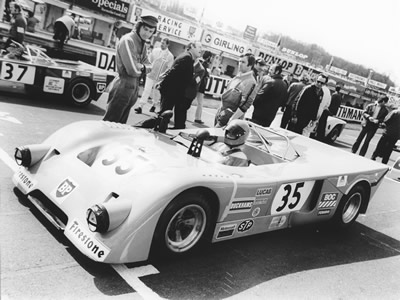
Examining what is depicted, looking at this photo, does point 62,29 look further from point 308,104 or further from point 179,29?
point 179,29

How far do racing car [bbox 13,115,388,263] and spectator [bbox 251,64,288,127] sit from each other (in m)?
1.83

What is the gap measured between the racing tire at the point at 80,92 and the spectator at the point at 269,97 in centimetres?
352

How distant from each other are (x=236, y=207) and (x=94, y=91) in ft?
18.6

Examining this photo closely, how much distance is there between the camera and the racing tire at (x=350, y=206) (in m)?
4.82

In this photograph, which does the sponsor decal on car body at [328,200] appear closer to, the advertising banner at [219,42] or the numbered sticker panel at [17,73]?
the numbered sticker panel at [17,73]

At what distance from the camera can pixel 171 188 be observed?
2.99 metres

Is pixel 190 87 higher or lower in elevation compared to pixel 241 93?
lower

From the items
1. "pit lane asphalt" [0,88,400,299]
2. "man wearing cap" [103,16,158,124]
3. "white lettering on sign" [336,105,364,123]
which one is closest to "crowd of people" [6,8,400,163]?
"man wearing cap" [103,16,158,124]

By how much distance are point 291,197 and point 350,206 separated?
1458mm

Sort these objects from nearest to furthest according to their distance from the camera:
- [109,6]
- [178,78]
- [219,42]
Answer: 1. [178,78]
2. [109,6]
3. [219,42]

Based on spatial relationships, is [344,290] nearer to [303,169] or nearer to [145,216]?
[303,169]

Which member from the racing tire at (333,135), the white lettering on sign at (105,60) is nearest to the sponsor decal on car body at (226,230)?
the racing tire at (333,135)

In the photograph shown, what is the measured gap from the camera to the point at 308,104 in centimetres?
725

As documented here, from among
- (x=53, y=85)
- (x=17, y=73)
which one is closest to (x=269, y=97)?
(x=53, y=85)
